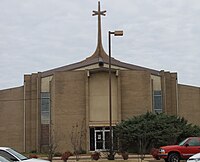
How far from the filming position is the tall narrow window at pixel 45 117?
170 ft

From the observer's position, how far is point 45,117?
53094 millimetres

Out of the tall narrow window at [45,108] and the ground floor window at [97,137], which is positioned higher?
the tall narrow window at [45,108]

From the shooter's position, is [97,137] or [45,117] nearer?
[97,137]

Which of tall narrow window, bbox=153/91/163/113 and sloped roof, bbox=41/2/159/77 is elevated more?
sloped roof, bbox=41/2/159/77

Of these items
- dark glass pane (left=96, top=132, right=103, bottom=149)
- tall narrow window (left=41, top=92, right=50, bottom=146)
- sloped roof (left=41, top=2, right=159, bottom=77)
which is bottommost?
dark glass pane (left=96, top=132, right=103, bottom=149)

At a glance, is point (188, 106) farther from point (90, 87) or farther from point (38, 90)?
point (38, 90)

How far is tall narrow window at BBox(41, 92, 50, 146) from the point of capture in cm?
5188

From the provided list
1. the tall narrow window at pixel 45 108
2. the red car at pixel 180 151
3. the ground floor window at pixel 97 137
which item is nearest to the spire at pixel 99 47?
the tall narrow window at pixel 45 108

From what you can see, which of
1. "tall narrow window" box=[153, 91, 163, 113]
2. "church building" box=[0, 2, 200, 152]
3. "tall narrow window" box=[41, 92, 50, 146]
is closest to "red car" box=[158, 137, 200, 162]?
"church building" box=[0, 2, 200, 152]

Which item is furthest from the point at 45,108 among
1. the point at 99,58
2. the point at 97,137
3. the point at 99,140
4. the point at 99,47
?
the point at 99,47

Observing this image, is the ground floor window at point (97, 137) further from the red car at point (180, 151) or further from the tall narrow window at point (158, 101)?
the red car at point (180, 151)

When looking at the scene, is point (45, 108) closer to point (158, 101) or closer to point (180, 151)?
point (158, 101)

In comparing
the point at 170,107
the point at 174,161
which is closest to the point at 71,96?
the point at 170,107

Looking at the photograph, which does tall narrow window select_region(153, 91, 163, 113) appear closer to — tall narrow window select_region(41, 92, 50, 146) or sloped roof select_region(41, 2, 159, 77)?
sloped roof select_region(41, 2, 159, 77)
